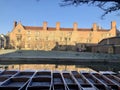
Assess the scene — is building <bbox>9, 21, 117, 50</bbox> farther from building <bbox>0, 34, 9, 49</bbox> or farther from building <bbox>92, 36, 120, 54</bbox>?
building <bbox>92, 36, 120, 54</bbox>

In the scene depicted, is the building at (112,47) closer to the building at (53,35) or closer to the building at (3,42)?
the building at (53,35)

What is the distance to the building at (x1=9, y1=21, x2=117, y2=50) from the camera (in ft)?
199

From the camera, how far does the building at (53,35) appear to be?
6066cm

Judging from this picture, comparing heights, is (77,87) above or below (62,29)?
below

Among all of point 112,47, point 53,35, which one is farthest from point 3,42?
point 112,47

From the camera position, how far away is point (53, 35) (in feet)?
203

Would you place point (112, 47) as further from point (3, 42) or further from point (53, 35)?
point (3, 42)

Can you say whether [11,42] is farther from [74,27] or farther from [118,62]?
[118,62]

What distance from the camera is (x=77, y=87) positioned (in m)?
6.76

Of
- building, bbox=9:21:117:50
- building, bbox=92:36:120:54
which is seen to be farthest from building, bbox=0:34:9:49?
building, bbox=92:36:120:54

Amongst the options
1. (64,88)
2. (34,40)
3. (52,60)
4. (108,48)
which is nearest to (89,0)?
(64,88)

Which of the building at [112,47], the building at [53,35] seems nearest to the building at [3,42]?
the building at [53,35]

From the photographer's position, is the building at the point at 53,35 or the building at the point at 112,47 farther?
the building at the point at 53,35

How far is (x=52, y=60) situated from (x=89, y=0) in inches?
972
